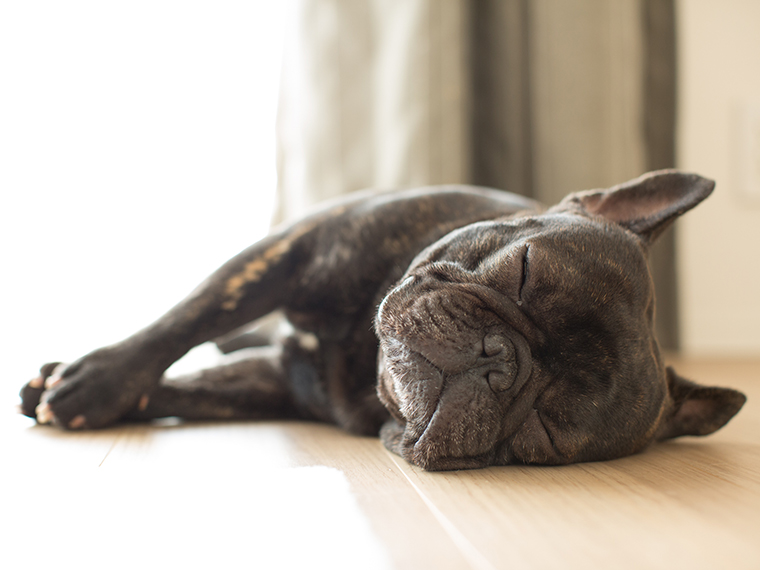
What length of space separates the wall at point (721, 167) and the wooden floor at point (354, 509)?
238cm

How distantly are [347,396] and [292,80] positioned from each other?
1.82 m

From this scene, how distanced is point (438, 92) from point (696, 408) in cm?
189

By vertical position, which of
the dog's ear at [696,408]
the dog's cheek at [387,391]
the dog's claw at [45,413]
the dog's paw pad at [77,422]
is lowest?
the dog's ear at [696,408]

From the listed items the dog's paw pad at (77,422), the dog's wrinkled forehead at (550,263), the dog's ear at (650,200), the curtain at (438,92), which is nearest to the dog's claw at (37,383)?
the dog's paw pad at (77,422)

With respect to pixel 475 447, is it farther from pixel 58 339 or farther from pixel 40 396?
pixel 58 339

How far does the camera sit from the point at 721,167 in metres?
3.32

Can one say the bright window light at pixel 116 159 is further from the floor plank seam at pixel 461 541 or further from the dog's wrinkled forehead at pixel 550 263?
the floor plank seam at pixel 461 541

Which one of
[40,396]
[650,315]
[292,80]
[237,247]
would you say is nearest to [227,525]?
[650,315]

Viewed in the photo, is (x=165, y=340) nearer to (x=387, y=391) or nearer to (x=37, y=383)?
(x=37, y=383)

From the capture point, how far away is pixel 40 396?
59.0 inches

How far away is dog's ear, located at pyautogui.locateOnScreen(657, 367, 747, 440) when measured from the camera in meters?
1.25

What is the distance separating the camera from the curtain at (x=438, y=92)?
2.74m

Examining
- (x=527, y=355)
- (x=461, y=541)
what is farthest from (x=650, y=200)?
(x=461, y=541)

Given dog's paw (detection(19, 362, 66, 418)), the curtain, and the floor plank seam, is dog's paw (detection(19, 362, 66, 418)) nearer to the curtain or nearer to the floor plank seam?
the floor plank seam
